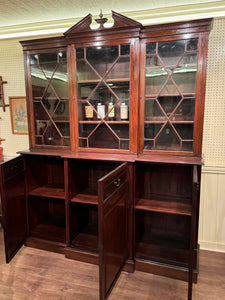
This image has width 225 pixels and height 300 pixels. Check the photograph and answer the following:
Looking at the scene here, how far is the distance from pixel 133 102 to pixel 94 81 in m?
0.45

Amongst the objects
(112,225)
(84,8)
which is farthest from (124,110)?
(84,8)

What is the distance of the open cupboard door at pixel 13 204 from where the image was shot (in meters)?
2.20

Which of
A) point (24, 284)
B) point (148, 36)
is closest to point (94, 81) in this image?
point (148, 36)

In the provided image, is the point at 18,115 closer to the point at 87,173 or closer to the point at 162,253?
the point at 87,173

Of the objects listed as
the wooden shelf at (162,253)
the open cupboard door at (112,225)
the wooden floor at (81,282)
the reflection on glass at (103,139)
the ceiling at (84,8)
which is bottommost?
the wooden floor at (81,282)

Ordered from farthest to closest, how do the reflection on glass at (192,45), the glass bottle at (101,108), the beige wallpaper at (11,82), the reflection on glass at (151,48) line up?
the beige wallpaper at (11,82)
the glass bottle at (101,108)
the reflection on glass at (151,48)
the reflection on glass at (192,45)

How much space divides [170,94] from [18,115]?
2008 millimetres

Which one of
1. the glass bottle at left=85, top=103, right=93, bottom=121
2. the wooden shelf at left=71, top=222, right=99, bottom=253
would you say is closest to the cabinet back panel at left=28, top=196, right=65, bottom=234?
the wooden shelf at left=71, top=222, right=99, bottom=253

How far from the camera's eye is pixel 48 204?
297 centimetres

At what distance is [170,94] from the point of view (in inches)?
81.0

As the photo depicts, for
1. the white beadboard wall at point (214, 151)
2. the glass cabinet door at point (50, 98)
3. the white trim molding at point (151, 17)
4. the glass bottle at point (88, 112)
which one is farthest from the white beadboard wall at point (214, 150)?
the glass cabinet door at point (50, 98)

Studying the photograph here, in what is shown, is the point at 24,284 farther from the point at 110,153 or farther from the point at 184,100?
the point at 184,100

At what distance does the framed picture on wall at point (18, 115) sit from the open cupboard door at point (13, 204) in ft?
2.36

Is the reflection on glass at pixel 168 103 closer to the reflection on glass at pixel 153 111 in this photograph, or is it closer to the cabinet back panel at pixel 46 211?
the reflection on glass at pixel 153 111
